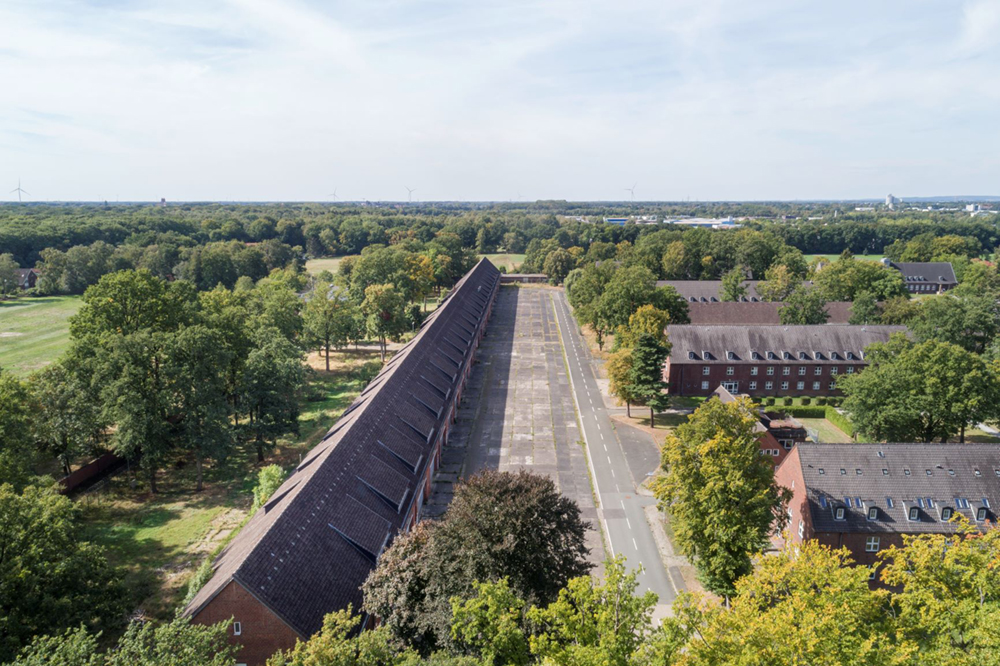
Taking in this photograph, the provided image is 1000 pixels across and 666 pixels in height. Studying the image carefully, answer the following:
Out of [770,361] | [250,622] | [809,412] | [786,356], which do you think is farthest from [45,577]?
[786,356]

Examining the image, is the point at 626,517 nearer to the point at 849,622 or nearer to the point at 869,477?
the point at 869,477

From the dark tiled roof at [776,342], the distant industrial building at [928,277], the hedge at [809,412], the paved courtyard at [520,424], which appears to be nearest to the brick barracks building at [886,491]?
the paved courtyard at [520,424]

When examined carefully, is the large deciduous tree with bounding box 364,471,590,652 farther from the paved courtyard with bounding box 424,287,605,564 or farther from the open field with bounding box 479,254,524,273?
the open field with bounding box 479,254,524,273

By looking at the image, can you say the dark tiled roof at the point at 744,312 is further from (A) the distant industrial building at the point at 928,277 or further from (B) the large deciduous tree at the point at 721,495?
(A) the distant industrial building at the point at 928,277

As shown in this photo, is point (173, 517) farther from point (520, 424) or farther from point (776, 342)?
point (776, 342)

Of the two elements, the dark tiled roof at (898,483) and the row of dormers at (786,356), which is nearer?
the dark tiled roof at (898,483)

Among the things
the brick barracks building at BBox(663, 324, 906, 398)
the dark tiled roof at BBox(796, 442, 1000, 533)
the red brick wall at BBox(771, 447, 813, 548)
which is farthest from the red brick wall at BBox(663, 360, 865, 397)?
the dark tiled roof at BBox(796, 442, 1000, 533)

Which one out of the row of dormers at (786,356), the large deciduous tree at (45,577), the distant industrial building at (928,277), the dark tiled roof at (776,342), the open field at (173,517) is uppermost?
the distant industrial building at (928,277)
